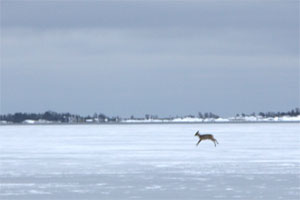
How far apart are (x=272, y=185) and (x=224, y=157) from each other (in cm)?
638

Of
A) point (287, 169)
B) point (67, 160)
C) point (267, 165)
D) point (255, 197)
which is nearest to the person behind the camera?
Result: point (255, 197)

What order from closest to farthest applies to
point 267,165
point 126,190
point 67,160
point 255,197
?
point 255,197 → point 126,190 → point 267,165 → point 67,160

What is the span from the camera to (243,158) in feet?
56.7

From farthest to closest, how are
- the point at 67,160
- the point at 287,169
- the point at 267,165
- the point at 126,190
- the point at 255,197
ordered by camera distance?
1. the point at 67,160
2. the point at 267,165
3. the point at 287,169
4. the point at 126,190
5. the point at 255,197

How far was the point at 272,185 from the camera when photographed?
11438 millimetres

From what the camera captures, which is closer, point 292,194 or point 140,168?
point 292,194

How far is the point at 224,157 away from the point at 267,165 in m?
2.79

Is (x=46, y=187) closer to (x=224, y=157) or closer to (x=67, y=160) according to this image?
(x=67, y=160)

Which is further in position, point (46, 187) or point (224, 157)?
point (224, 157)

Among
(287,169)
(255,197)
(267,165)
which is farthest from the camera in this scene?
(267,165)

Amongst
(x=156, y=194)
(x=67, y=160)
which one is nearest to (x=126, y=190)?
(x=156, y=194)

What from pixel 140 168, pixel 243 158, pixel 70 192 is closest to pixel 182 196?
pixel 70 192

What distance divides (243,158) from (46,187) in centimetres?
Result: 725

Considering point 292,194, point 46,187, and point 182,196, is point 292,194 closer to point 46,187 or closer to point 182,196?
point 182,196
